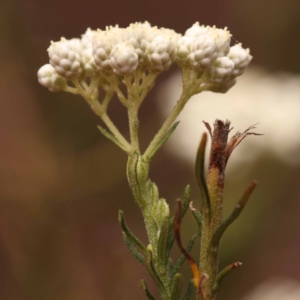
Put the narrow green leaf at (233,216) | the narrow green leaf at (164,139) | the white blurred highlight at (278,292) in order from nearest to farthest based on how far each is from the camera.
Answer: the narrow green leaf at (233,216) < the narrow green leaf at (164,139) < the white blurred highlight at (278,292)

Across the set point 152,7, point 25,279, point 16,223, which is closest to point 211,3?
point 152,7

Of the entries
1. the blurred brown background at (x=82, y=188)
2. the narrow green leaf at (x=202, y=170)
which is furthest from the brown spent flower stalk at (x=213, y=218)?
the blurred brown background at (x=82, y=188)

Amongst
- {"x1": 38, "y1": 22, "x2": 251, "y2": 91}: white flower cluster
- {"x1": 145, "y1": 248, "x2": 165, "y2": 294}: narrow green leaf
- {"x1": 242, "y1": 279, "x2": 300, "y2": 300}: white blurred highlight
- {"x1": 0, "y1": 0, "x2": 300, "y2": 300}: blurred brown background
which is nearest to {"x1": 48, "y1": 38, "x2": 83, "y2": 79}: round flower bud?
{"x1": 38, "y1": 22, "x2": 251, "y2": 91}: white flower cluster

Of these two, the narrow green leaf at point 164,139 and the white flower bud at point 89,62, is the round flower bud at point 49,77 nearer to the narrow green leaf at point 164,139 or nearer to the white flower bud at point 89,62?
the white flower bud at point 89,62

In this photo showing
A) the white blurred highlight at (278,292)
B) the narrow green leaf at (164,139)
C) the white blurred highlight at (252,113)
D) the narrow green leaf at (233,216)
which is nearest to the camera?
the narrow green leaf at (233,216)

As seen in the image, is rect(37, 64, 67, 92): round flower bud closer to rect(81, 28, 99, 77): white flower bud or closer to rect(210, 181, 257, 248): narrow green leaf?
rect(81, 28, 99, 77): white flower bud

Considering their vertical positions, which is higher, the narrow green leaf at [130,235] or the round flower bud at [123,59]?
the round flower bud at [123,59]

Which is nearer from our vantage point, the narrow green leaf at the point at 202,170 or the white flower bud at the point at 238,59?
the narrow green leaf at the point at 202,170
